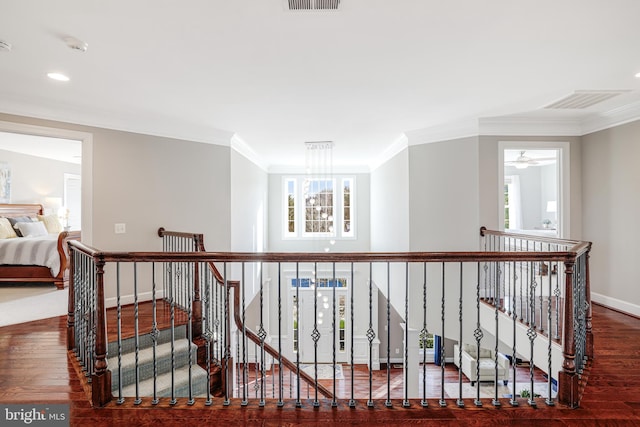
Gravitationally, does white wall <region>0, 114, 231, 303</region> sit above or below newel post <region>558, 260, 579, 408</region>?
above

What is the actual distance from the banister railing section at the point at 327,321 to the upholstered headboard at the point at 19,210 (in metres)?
3.94

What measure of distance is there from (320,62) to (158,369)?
3.22m

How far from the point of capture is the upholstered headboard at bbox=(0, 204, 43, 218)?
6.43m

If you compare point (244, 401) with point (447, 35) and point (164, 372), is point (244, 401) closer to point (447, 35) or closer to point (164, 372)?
point (164, 372)

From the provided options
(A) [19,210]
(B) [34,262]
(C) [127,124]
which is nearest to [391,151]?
(C) [127,124]

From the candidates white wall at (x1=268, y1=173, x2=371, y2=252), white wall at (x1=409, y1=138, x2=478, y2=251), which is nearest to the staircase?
white wall at (x1=409, y1=138, x2=478, y2=251)

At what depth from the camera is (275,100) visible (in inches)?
151

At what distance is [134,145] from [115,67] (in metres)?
1.83

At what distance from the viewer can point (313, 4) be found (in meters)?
2.08

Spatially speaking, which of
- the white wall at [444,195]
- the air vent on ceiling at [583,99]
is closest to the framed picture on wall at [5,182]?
the white wall at [444,195]

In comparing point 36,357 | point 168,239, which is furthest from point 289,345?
point 36,357

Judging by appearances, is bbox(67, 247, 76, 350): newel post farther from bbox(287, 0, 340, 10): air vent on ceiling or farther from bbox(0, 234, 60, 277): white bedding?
bbox(287, 0, 340, 10): air vent on ceiling

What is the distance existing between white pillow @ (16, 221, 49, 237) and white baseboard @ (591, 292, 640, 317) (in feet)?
29.9

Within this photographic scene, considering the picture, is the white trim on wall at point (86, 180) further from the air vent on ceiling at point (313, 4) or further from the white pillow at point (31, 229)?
the air vent on ceiling at point (313, 4)
